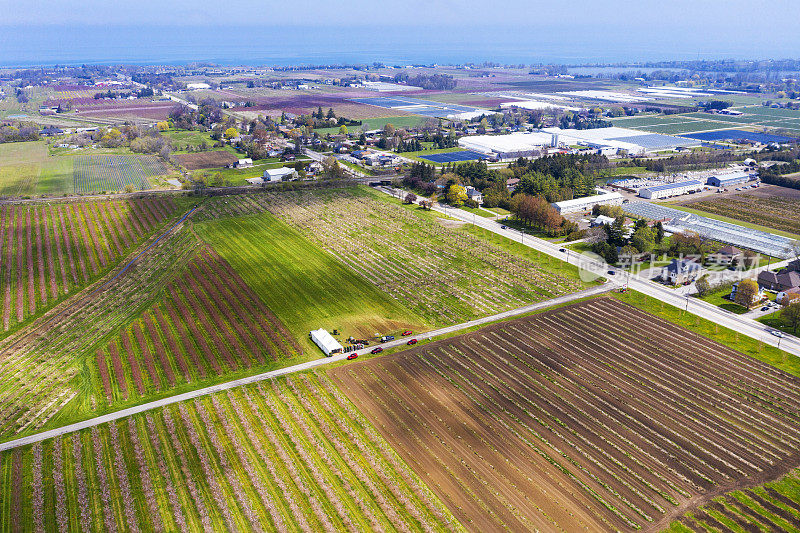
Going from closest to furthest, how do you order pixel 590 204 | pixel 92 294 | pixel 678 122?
pixel 92 294 < pixel 590 204 < pixel 678 122

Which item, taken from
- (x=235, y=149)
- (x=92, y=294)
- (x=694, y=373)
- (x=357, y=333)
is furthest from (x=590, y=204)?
(x=235, y=149)

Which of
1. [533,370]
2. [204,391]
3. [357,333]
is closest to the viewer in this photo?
[204,391]

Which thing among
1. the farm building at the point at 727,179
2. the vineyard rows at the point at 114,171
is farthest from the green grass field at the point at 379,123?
the farm building at the point at 727,179

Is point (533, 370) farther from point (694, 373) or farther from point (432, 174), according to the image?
point (432, 174)

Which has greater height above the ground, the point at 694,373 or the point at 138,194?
the point at 138,194

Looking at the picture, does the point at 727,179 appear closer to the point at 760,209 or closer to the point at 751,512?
the point at 760,209

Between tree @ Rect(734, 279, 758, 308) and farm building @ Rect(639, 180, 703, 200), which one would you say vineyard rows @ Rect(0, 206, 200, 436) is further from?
farm building @ Rect(639, 180, 703, 200)

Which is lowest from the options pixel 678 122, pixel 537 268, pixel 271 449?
pixel 271 449
